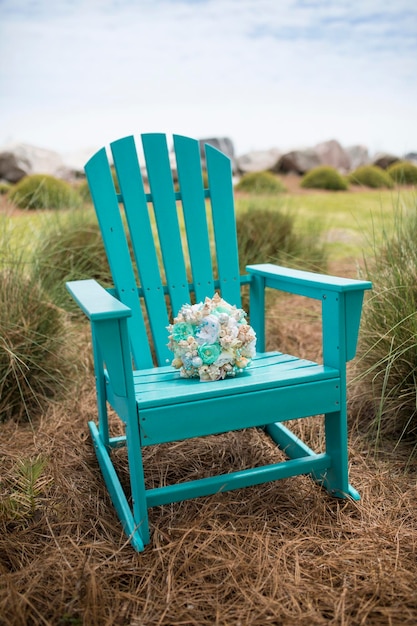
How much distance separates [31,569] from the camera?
1.52 m

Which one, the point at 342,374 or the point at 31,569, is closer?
the point at 31,569

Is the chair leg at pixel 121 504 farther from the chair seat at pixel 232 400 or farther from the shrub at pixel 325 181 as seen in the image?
the shrub at pixel 325 181

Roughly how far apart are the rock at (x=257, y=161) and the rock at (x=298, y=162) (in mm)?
293

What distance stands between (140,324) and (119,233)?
0.34 meters

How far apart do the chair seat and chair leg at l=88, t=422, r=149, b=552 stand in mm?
264

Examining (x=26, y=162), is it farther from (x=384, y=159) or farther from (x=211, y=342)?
(x=211, y=342)

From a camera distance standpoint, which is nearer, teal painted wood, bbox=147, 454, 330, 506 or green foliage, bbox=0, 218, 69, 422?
teal painted wood, bbox=147, 454, 330, 506

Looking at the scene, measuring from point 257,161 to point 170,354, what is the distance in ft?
42.3

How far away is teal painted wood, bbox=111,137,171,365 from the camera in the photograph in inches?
85.7

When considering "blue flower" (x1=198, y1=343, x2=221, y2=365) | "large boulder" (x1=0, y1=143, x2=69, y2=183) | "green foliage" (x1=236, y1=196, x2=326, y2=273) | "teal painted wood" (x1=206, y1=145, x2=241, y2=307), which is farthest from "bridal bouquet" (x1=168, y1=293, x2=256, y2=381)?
"large boulder" (x1=0, y1=143, x2=69, y2=183)

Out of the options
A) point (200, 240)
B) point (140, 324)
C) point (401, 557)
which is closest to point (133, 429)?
point (140, 324)

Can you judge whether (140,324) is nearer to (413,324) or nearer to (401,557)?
(413,324)

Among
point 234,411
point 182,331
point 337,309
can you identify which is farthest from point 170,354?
point 337,309

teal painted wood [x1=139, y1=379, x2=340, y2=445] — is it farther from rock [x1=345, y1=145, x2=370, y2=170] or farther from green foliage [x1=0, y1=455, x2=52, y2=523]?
rock [x1=345, y1=145, x2=370, y2=170]
